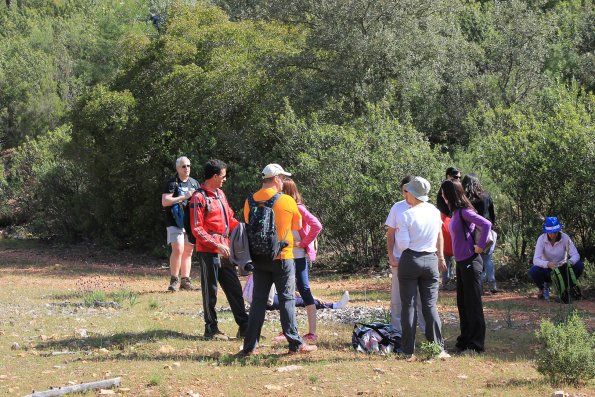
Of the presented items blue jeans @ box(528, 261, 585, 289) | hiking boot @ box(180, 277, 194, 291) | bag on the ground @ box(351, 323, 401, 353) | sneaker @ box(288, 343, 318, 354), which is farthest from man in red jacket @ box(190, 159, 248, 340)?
blue jeans @ box(528, 261, 585, 289)

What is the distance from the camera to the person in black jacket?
9695 millimetres

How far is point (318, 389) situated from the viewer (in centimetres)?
710

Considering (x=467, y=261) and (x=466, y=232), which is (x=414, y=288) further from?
(x=466, y=232)

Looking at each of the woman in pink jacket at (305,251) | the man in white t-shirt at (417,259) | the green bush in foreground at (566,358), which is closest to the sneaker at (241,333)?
the woman in pink jacket at (305,251)

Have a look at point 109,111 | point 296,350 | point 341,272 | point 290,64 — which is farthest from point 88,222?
point 296,350

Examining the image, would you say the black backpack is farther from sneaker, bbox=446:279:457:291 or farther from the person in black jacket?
sneaker, bbox=446:279:457:291

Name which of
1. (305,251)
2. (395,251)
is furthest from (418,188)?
(305,251)

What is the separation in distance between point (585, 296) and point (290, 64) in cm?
1089

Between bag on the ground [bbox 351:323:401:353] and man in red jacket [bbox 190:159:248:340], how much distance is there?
4.32 ft

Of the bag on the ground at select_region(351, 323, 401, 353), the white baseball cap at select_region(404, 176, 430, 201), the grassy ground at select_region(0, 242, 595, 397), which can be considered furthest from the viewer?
the bag on the ground at select_region(351, 323, 401, 353)

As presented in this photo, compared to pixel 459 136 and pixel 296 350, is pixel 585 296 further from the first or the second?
pixel 459 136

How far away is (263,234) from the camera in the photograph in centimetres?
806

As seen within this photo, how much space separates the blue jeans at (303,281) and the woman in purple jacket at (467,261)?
63.4 inches

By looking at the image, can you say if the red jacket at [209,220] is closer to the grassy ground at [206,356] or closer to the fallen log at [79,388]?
the grassy ground at [206,356]
